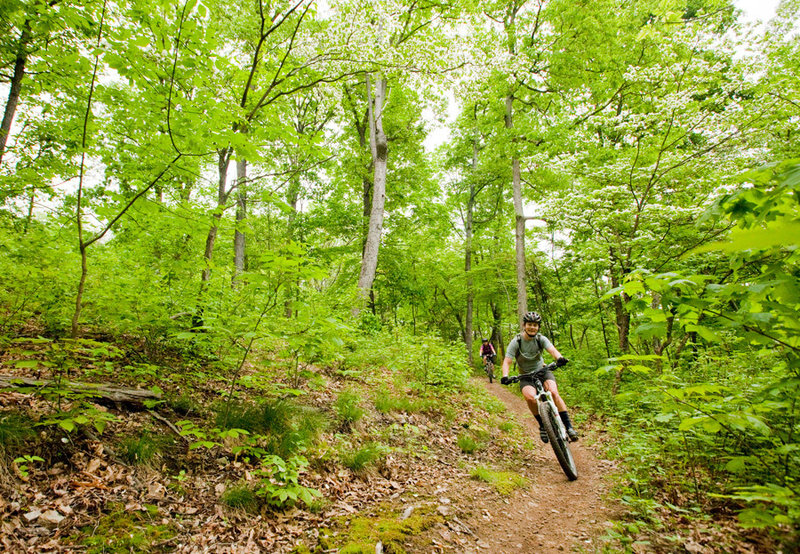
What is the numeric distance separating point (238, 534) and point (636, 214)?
31.3ft

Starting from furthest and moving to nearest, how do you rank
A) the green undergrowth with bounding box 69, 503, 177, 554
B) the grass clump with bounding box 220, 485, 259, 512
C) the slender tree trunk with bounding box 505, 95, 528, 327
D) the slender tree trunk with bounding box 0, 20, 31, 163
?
the slender tree trunk with bounding box 505, 95, 528, 327
the slender tree trunk with bounding box 0, 20, 31, 163
the grass clump with bounding box 220, 485, 259, 512
the green undergrowth with bounding box 69, 503, 177, 554

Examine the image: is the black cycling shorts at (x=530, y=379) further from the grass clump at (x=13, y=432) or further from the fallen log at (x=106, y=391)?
the grass clump at (x=13, y=432)

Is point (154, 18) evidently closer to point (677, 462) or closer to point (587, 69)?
point (677, 462)

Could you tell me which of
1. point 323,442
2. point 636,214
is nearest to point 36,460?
point 323,442

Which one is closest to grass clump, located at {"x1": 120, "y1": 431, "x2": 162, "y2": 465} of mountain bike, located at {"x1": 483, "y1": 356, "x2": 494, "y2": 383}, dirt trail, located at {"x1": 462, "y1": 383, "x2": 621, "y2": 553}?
dirt trail, located at {"x1": 462, "y1": 383, "x2": 621, "y2": 553}

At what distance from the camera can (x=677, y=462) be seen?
3.94m

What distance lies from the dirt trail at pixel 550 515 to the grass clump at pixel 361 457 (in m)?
1.41

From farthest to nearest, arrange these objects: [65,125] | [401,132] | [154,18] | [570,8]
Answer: [401,132] → [570,8] → [65,125] → [154,18]

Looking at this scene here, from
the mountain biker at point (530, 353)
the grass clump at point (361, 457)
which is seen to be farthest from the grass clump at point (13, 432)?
the mountain biker at point (530, 353)

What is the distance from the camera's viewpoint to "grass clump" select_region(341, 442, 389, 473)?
167 inches

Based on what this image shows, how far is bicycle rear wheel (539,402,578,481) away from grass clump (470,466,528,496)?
0.59 metres

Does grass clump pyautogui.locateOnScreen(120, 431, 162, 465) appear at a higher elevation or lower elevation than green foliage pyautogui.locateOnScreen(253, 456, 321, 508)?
higher

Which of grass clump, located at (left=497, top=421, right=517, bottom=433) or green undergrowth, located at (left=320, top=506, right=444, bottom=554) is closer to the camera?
green undergrowth, located at (left=320, top=506, right=444, bottom=554)

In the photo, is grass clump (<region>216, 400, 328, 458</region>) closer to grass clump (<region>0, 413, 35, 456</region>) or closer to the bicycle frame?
grass clump (<region>0, 413, 35, 456</region>)
